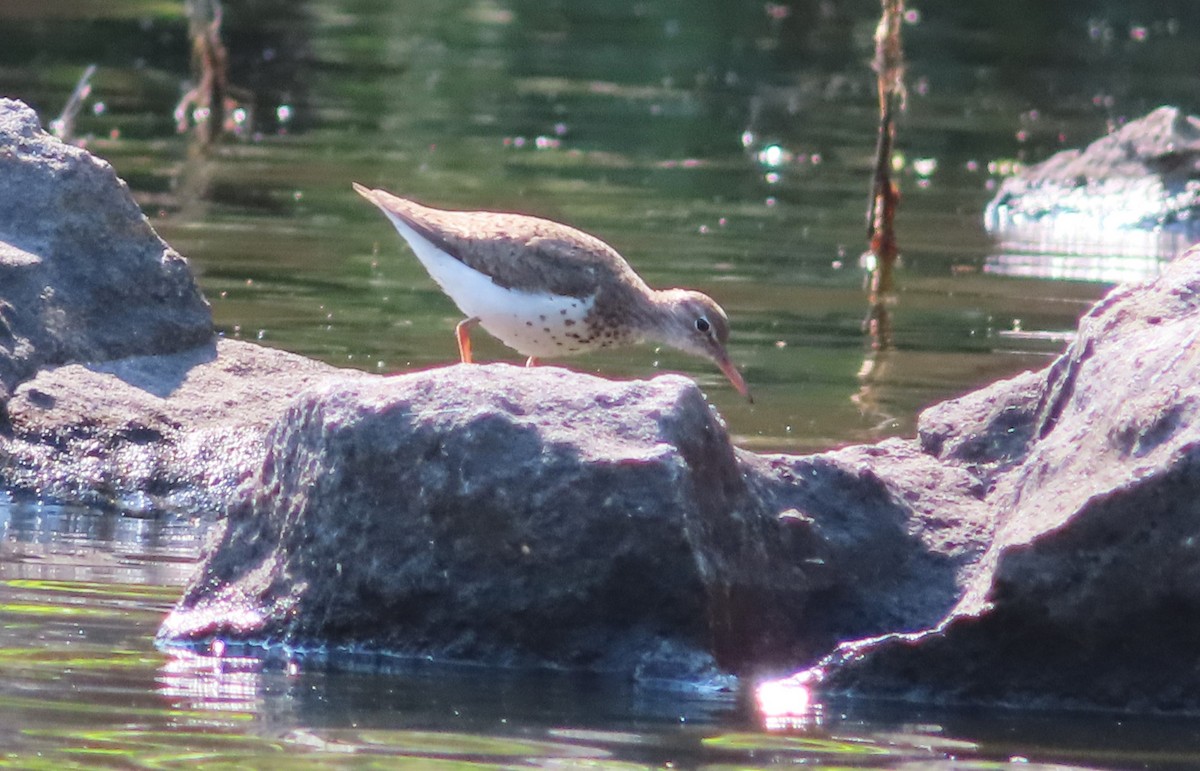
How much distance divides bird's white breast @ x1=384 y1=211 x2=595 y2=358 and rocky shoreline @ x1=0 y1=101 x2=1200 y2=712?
2.25 metres

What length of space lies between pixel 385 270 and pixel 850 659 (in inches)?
336

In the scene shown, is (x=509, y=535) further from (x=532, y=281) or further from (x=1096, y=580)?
(x=532, y=281)

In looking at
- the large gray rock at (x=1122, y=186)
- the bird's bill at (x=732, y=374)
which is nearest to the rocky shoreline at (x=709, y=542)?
the bird's bill at (x=732, y=374)

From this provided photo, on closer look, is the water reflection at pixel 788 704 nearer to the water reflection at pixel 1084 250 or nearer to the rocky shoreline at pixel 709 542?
the rocky shoreline at pixel 709 542

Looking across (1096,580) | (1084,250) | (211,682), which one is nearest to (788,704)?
(1096,580)

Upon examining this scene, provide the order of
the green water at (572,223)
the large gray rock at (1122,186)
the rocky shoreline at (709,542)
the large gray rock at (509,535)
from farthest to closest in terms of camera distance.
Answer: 1. the large gray rock at (1122,186)
2. the large gray rock at (509,535)
3. the rocky shoreline at (709,542)
4. the green water at (572,223)

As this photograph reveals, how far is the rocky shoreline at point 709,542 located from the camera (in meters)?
5.35

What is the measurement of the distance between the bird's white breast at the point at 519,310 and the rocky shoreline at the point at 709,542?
2252mm

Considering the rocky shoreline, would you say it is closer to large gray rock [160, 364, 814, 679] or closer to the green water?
large gray rock [160, 364, 814, 679]

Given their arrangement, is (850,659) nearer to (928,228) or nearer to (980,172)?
(928,228)

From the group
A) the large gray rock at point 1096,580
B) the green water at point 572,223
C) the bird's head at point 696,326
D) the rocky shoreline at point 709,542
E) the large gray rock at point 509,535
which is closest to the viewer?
→ the green water at point 572,223

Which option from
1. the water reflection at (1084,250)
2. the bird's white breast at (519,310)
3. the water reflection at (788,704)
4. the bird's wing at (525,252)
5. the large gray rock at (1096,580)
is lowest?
the water reflection at (788,704)

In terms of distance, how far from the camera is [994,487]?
6496 millimetres

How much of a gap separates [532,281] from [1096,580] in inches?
138
